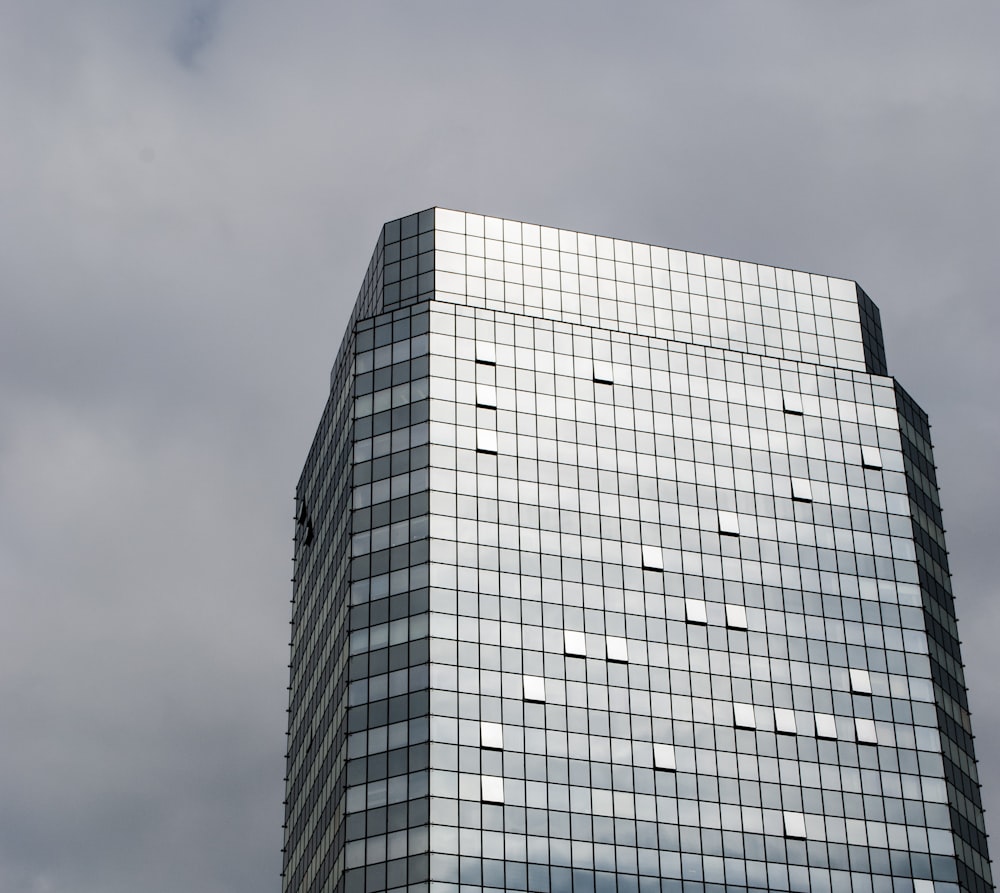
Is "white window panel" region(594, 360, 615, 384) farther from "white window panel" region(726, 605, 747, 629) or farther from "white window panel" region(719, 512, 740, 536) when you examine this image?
"white window panel" region(726, 605, 747, 629)

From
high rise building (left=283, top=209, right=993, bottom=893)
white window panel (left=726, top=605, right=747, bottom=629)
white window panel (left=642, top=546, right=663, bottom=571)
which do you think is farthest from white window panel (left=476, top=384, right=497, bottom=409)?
white window panel (left=726, top=605, right=747, bottom=629)

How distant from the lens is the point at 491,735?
380ft

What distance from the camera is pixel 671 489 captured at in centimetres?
13038

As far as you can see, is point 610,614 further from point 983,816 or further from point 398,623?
point 983,816

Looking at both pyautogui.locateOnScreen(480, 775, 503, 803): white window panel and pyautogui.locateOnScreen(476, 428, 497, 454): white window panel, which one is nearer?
pyautogui.locateOnScreen(480, 775, 503, 803): white window panel

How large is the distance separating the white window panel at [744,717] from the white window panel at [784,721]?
162cm

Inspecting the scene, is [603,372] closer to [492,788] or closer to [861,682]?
[861,682]

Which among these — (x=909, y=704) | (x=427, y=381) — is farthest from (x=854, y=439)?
(x=427, y=381)

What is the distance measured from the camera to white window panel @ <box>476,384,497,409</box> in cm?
12962

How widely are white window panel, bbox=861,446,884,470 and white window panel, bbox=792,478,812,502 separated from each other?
5670 millimetres

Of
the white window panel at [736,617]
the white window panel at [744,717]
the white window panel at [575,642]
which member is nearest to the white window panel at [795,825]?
the white window panel at [744,717]

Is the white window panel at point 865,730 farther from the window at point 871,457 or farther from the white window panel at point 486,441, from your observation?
the white window panel at point 486,441

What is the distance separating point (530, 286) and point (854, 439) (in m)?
26.4

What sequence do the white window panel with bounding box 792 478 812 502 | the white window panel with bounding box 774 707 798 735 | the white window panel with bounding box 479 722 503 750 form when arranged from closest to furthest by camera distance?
the white window panel with bounding box 479 722 503 750, the white window panel with bounding box 774 707 798 735, the white window panel with bounding box 792 478 812 502
